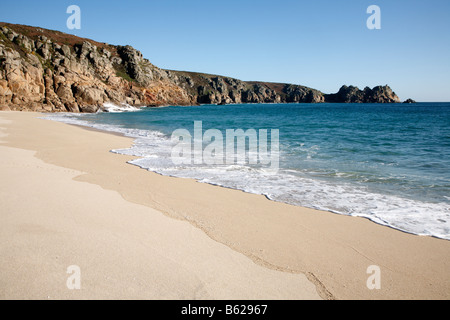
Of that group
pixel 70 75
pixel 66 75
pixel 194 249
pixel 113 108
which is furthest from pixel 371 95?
pixel 194 249

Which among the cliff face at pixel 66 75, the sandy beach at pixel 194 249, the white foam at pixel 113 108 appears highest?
the cliff face at pixel 66 75

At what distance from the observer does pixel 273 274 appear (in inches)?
130

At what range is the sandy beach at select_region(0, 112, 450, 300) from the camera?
297 centimetres

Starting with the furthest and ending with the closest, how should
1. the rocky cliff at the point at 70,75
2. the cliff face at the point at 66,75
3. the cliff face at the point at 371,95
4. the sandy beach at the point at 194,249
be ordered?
the cliff face at the point at 371,95 → the rocky cliff at the point at 70,75 → the cliff face at the point at 66,75 → the sandy beach at the point at 194,249

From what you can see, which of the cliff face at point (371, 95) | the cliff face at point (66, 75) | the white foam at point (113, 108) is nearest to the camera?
the cliff face at point (66, 75)

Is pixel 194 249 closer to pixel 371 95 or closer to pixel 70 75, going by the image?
pixel 70 75

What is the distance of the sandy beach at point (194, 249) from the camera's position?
9.73ft

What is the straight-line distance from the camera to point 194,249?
3.76 meters

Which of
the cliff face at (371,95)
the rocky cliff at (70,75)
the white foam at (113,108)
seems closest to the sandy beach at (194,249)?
the rocky cliff at (70,75)

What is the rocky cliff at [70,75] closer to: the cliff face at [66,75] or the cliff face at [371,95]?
the cliff face at [66,75]

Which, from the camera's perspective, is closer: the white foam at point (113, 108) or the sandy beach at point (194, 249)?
the sandy beach at point (194, 249)

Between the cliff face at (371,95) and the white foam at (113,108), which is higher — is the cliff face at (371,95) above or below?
above

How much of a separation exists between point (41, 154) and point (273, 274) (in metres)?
9.94

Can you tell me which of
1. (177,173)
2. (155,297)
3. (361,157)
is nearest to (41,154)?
(177,173)
